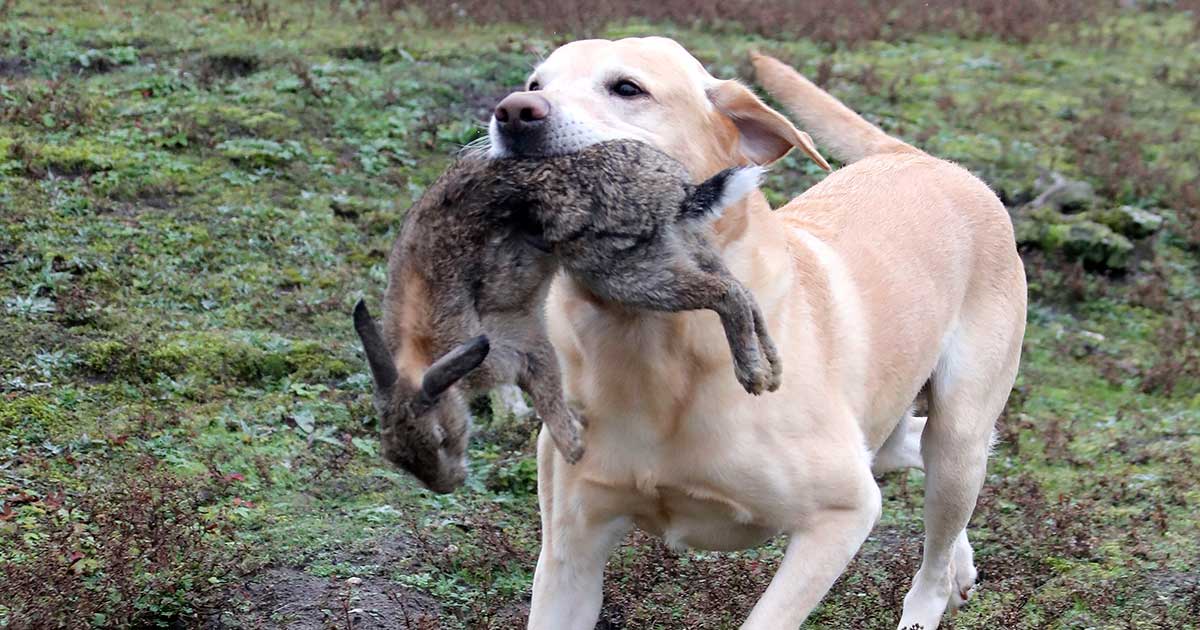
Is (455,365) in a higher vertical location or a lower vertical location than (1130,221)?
higher

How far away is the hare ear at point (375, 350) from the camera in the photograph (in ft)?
9.81

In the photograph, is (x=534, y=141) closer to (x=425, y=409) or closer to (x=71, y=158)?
(x=425, y=409)

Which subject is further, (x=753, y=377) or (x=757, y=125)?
(x=757, y=125)

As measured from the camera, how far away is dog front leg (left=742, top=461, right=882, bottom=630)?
3637 mm

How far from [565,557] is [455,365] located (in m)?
1.06

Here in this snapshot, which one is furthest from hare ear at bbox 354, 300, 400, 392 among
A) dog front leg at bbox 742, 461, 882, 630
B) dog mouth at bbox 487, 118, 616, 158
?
dog front leg at bbox 742, 461, 882, 630

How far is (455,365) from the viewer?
9.71 ft

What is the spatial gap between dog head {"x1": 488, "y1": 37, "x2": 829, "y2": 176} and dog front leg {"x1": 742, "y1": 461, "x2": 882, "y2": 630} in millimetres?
943

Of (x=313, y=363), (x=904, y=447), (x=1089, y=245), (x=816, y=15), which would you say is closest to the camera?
(x=904, y=447)

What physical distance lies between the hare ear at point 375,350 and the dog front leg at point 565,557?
801mm

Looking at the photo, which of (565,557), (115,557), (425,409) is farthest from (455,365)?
(115,557)

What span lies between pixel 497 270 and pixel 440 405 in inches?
14.0

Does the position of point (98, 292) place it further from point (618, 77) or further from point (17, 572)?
Result: point (618, 77)

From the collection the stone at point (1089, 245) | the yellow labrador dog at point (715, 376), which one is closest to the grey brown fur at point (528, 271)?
the yellow labrador dog at point (715, 376)
